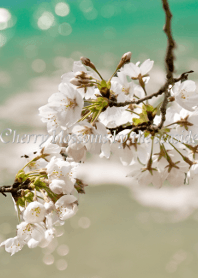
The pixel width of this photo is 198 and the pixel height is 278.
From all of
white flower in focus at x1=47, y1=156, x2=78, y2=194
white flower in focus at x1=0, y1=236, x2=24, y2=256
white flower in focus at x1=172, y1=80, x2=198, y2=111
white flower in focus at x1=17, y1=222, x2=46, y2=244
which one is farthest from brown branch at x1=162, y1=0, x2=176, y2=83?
white flower in focus at x1=0, y1=236, x2=24, y2=256

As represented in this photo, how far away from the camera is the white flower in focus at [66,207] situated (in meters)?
1.20

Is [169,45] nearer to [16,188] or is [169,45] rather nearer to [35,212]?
[35,212]

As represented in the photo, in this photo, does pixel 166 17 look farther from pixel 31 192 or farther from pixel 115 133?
pixel 31 192

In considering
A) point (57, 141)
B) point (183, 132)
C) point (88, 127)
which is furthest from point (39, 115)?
point (183, 132)

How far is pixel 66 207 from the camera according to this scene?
1.21 meters

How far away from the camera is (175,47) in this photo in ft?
2.88

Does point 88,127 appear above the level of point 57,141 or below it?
above

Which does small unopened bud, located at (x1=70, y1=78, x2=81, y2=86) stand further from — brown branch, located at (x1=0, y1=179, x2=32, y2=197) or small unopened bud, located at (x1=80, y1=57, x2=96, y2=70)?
brown branch, located at (x1=0, y1=179, x2=32, y2=197)

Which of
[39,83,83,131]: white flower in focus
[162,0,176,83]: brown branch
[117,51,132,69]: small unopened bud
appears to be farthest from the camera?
[117,51,132,69]: small unopened bud

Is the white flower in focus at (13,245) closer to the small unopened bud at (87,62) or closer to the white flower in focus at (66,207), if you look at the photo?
the white flower in focus at (66,207)

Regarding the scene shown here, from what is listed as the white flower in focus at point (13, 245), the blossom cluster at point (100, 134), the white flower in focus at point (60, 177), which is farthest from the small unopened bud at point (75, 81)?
the white flower in focus at point (13, 245)

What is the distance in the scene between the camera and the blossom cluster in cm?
113

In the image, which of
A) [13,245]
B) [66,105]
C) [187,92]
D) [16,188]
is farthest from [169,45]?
[13,245]

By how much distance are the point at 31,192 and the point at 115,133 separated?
1.44 feet
